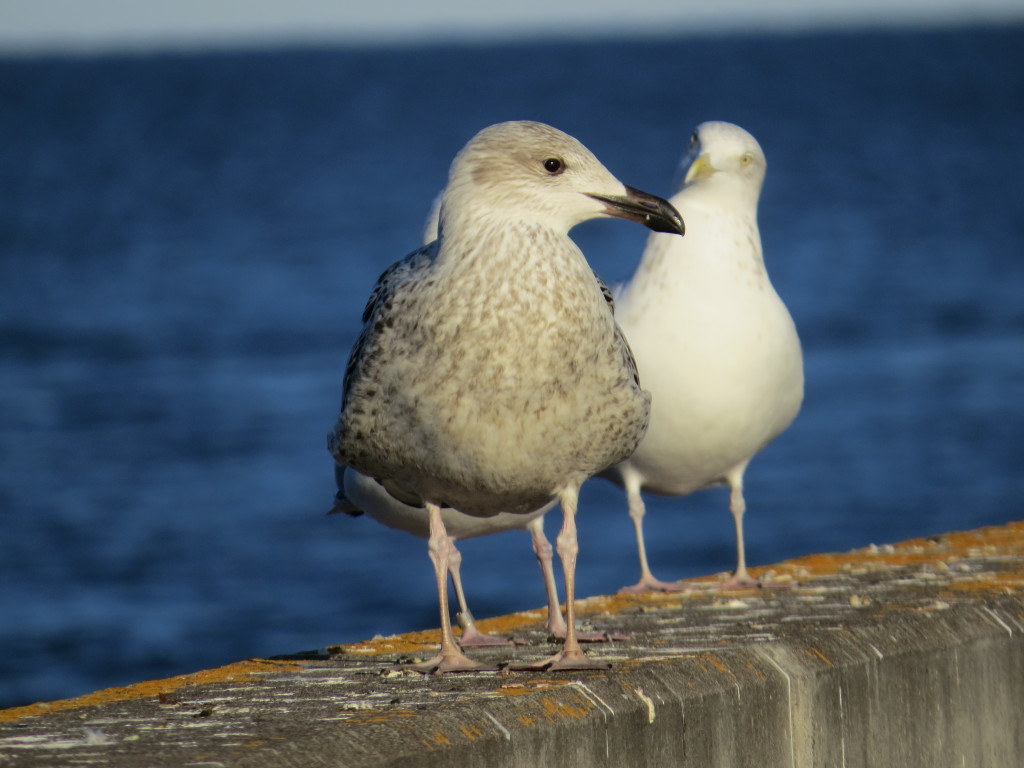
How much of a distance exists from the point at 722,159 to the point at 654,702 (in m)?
3.20

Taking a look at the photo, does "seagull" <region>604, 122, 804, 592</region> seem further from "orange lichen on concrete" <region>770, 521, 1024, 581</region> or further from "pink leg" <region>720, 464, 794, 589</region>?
"orange lichen on concrete" <region>770, 521, 1024, 581</region>

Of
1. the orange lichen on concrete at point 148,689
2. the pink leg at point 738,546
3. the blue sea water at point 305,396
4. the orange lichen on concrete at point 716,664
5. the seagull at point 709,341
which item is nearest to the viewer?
the orange lichen on concrete at point 716,664

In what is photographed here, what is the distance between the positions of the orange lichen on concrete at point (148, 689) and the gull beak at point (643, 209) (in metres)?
1.46

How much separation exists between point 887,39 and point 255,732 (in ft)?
629

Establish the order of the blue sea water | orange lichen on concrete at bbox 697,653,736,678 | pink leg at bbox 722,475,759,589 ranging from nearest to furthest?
orange lichen on concrete at bbox 697,653,736,678, pink leg at bbox 722,475,759,589, the blue sea water

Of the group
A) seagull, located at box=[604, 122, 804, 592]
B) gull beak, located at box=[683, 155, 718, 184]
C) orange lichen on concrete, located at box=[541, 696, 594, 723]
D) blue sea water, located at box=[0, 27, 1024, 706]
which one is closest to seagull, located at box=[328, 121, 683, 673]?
orange lichen on concrete, located at box=[541, 696, 594, 723]

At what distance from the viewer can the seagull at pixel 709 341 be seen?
6195mm

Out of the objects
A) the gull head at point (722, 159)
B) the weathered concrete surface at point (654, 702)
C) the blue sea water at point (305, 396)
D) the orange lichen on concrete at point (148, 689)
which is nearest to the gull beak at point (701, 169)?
the gull head at point (722, 159)

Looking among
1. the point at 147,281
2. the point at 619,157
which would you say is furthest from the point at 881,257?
the point at 619,157

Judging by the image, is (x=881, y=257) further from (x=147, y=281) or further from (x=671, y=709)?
(x=671, y=709)

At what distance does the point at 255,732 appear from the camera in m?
3.55

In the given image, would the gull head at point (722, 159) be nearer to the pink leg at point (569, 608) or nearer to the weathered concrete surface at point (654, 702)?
the weathered concrete surface at point (654, 702)

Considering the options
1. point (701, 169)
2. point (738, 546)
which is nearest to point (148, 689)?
point (738, 546)

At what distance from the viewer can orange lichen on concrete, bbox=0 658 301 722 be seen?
413cm
